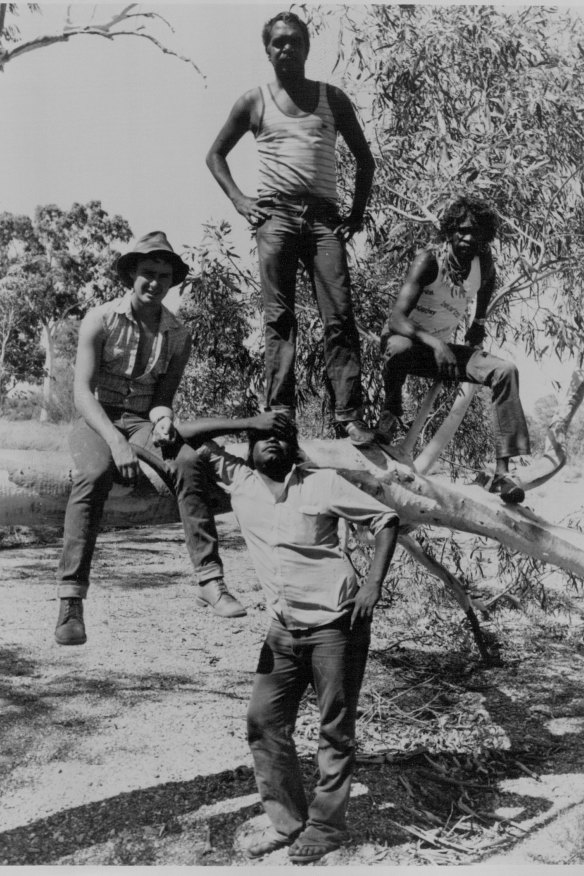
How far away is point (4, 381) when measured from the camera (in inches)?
509

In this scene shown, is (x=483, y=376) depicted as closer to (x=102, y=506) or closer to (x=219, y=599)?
(x=219, y=599)

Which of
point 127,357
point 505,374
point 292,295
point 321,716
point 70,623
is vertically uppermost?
point 292,295

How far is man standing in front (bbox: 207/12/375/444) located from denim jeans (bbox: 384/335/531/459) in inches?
10.9

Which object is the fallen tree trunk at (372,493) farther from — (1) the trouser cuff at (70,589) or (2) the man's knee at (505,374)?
(2) the man's knee at (505,374)

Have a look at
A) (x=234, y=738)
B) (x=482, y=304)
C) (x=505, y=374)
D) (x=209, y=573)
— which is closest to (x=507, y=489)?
(x=505, y=374)

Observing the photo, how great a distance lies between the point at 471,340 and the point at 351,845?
2674 mm

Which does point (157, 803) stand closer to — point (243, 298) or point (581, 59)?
point (243, 298)

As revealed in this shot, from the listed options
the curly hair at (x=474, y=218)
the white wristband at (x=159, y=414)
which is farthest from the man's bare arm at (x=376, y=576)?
the curly hair at (x=474, y=218)

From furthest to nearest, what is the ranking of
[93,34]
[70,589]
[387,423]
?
[93,34], [387,423], [70,589]

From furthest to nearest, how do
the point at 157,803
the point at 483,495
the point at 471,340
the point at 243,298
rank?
1. the point at 243,298
2. the point at 157,803
3. the point at 471,340
4. the point at 483,495

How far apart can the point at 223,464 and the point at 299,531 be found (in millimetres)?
401

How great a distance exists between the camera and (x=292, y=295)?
3914mm

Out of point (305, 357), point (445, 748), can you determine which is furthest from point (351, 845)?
point (305, 357)

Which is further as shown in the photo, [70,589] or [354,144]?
[354,144]
